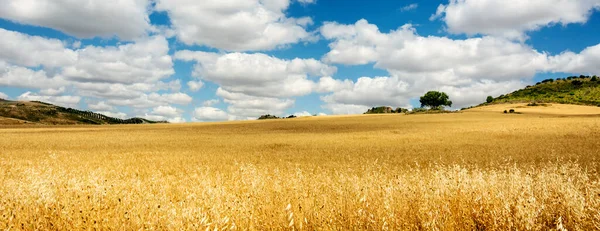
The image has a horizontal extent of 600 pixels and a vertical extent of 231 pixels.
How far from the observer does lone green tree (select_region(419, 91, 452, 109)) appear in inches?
6176

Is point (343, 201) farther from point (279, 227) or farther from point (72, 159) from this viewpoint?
point (72, 159)

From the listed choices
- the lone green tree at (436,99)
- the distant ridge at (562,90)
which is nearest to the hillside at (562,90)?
the distant ridge at (562,90)

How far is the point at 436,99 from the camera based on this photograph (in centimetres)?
15725

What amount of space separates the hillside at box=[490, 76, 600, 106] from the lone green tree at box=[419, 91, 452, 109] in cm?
2176

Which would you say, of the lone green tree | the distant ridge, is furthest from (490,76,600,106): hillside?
the lone green tree

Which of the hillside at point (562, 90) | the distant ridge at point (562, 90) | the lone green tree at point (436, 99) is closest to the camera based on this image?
the hillside at point (562, 90)

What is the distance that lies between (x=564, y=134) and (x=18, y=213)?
38.0 m

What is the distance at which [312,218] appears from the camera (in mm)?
6215

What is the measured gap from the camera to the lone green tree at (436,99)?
515ft

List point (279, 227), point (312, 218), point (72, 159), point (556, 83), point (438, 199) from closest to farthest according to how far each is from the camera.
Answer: point (279, 227), point (312, 218), point (438, 199), point (72, 159), point (556, 83)

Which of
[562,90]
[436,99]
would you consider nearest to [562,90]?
[562,90]

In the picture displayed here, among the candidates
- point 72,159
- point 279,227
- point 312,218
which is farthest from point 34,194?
point 72,159

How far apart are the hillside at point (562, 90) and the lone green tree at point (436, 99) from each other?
2176 cm

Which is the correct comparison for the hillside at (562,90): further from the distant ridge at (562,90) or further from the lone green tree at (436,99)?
the lone green tree at (436,99)
